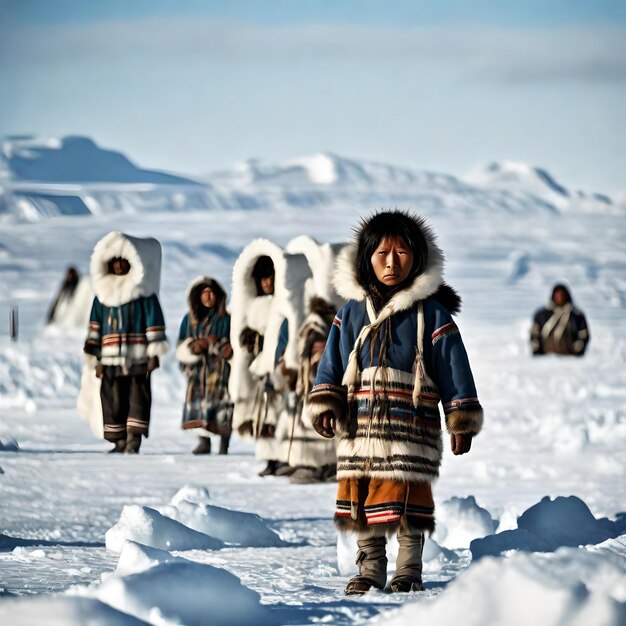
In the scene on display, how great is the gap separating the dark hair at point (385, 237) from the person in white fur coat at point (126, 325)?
648cm

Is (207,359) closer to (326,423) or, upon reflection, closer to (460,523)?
(460,523)

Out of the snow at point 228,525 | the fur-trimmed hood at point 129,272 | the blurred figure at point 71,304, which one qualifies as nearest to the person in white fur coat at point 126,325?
the fur-trimmed hood at point 129,272

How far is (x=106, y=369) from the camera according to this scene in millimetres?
12953

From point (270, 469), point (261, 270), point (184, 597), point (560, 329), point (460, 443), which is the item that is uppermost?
point (560, 329)

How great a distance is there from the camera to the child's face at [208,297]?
43.8 ft

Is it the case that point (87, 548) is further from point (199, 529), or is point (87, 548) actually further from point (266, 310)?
point (266, 310)

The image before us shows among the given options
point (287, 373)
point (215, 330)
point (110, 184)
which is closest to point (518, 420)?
point (215, 330)

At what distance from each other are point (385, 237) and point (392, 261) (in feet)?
0.32

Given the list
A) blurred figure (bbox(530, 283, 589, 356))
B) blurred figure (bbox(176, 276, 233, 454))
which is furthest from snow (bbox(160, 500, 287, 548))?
blurred figure (bbox(530, 283, 589, 356))

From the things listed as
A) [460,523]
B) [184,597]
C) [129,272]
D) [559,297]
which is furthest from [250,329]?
[559,297]

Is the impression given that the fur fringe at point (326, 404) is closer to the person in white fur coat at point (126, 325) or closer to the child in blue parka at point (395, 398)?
the child in blue parka at point (395, 398)

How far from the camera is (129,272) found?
12.8m

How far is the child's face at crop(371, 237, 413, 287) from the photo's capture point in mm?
6254

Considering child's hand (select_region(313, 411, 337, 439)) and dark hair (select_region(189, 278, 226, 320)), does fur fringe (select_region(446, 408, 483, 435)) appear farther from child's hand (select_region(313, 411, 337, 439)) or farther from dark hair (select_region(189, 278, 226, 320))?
dark hair (select_region(189, 278, 226, 320))
